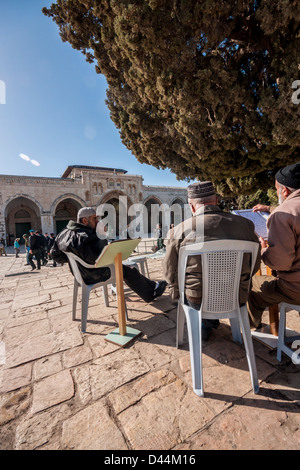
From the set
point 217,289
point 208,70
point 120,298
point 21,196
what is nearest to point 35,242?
point 120,298

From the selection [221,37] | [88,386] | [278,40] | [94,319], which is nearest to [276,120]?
[278,40]

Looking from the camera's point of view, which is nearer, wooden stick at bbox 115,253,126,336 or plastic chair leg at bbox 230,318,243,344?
plastic chair leg at bbox 230,318,243,344

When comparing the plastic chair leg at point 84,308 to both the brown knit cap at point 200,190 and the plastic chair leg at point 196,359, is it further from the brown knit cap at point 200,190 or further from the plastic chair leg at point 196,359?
the brown knit cap at point 200,190

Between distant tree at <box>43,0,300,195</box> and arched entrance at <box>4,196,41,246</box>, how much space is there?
18667 mm

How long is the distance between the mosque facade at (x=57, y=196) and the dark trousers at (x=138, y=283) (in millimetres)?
20416

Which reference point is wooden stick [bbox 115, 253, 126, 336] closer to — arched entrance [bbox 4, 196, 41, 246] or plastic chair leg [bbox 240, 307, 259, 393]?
plastic chair leg [bbox 240, 307, 259, 393]

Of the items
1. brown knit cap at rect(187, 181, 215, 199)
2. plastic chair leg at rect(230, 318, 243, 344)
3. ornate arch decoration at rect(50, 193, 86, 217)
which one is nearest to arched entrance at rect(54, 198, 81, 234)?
ornate arch decoration at rect(50, 193, 86, 217)

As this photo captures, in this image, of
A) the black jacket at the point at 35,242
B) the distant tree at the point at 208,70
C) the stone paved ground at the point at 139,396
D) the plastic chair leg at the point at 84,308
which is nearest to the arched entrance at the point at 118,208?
the black jacket at the point at 35,242

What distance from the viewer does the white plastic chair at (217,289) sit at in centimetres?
146

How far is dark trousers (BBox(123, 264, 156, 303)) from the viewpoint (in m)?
2.87

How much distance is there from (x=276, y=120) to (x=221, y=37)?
211 cm

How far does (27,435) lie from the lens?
49.1 inches

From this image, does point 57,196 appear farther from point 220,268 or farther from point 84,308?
point 220,268

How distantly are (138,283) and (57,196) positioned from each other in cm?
2107
